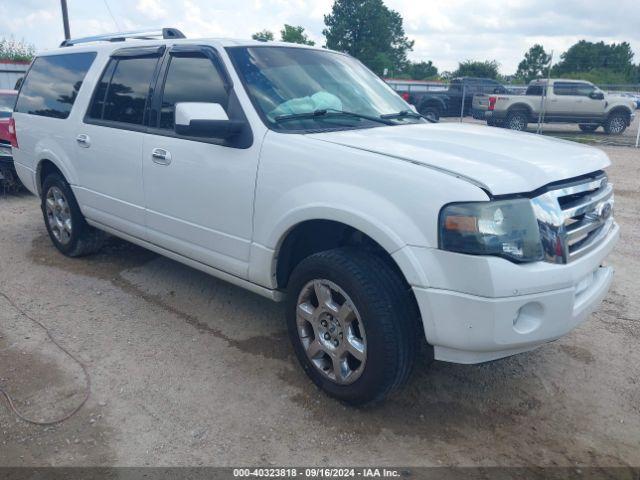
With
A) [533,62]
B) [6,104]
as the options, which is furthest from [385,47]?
[6,104]

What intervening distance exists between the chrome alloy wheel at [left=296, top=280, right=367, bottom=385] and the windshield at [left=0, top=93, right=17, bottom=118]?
739 centimetres

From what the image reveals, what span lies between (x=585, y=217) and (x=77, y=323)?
3.50 meters

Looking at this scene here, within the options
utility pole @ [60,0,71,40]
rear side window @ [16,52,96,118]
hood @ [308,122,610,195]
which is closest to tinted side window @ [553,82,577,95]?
hood @ [308,122,610,195]

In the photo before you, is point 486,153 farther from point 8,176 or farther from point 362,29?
point 362,29

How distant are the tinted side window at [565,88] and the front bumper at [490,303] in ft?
59.6

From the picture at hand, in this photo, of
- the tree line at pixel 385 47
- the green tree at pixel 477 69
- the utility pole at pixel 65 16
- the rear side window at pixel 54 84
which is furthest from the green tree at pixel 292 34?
the rear side window at pixel 54 84

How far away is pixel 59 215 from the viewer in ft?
18.0

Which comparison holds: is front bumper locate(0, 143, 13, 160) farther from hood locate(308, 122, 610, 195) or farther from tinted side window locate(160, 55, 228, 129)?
hood locate(308, 122, 610, 195)

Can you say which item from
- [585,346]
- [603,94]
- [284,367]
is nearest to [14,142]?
[284,367]

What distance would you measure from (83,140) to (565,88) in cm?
1787

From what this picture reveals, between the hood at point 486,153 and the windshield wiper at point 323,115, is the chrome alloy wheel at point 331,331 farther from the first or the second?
the windshield wiper at point 323,115

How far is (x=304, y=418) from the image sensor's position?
9.96 feet

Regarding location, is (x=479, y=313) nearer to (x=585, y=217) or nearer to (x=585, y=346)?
(x=585, y=217)

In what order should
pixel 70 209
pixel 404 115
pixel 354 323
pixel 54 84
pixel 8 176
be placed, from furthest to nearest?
pixel 8 176
pixel 54 84
pixel 70 209
pixel 404 115
pixel 354 323
